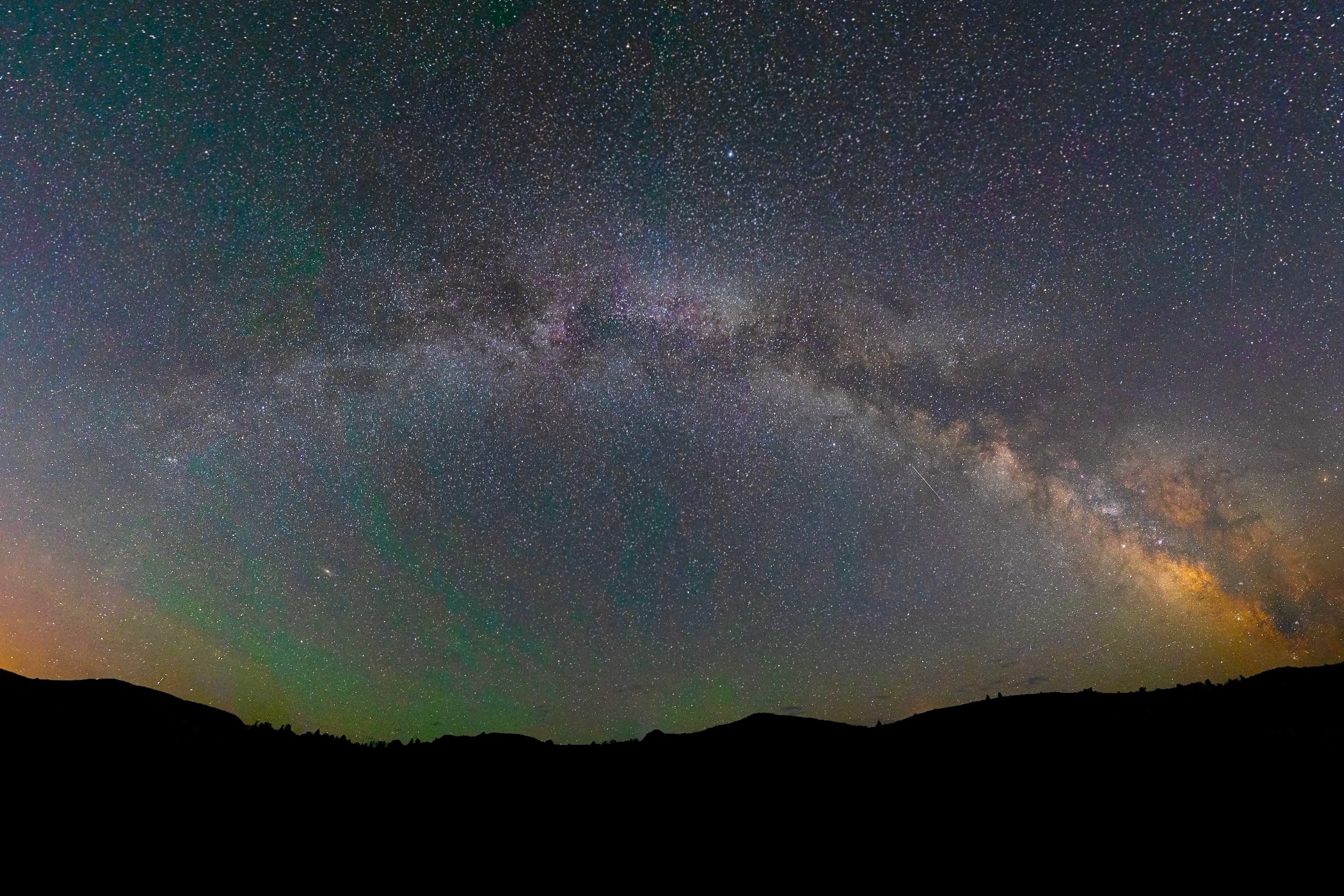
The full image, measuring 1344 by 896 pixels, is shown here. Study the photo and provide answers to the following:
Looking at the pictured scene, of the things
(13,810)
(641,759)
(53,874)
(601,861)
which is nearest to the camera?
(53,874)

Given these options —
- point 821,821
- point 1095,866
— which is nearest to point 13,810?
point 821,821

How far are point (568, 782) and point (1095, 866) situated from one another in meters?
15.0

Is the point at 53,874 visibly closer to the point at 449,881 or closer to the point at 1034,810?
the point at 449,881

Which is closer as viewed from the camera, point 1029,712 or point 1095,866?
point 1095,866

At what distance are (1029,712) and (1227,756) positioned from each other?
7.44 m

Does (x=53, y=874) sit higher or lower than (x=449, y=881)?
higher

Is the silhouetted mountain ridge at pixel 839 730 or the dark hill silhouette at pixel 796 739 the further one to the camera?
the silhouetted mountain ridge at pixel 839 730

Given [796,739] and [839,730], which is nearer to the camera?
[796,739]

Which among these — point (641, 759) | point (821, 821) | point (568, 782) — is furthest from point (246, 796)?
point (821, 821)

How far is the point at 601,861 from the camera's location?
1509 centimetres

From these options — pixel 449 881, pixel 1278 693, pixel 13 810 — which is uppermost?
pixel 1278 693

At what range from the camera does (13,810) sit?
1309cm

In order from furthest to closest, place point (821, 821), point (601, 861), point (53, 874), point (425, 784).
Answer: point (425, 784)
point (821, 821)
point (601, 861)
point (53, 874)

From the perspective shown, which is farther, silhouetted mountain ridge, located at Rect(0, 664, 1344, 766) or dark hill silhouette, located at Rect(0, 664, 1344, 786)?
silhouetted mountain ridge, located at Rect(0, 664, 1344, 766)
